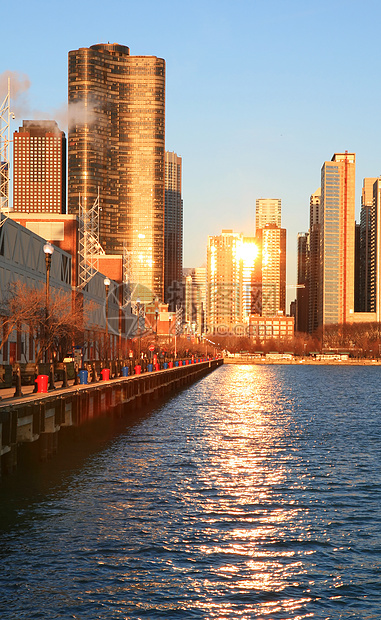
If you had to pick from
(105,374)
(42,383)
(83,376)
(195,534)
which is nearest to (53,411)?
(42,383)

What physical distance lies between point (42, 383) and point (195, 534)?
16667mm

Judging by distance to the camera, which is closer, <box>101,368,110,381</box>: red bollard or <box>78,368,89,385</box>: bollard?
<box>78,368,89,385</box>: bollard

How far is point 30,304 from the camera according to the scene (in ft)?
192

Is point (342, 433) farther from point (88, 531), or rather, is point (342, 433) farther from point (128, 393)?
point (88, 531)

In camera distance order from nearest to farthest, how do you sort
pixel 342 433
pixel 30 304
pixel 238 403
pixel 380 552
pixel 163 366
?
pixel 380 552
pixel 342 433
pixel 30 304
pixel 238 403
pixel 163 366

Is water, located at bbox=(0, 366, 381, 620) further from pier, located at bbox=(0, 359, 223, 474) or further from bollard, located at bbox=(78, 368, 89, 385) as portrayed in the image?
bollard, located at bbox=(78, 368, 89, 385)

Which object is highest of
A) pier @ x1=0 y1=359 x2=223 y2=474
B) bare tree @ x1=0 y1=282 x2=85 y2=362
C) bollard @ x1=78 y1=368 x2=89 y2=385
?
bare tree @ x1=0 y1=282 x2=85 y2=362

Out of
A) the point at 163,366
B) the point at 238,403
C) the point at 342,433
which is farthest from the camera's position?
the point at 163,366

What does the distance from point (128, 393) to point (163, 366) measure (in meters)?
42.1

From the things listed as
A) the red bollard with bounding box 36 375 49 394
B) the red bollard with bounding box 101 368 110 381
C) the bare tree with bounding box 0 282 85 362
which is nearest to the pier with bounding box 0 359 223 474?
the red bollard with bounding box 36 375 49 394

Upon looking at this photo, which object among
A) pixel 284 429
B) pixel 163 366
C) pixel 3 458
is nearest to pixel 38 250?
pixel 163 366

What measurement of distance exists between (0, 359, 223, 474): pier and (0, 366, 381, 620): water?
1317 mm

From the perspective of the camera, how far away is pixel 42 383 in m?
37.1

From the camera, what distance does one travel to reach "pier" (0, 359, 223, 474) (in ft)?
93.2
